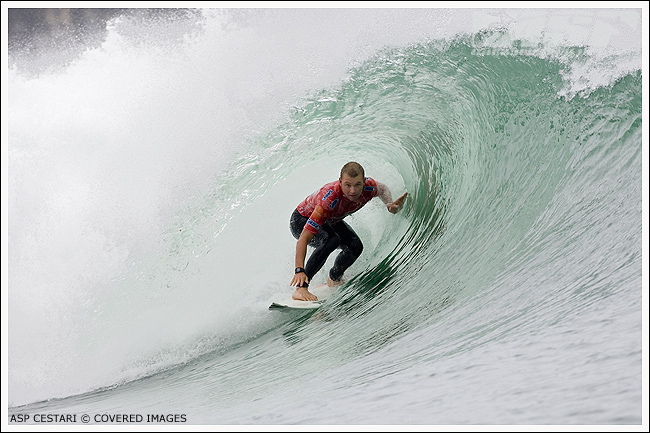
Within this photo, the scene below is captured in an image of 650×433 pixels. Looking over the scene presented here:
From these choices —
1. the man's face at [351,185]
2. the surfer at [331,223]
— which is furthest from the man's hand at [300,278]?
the man's face at [351,185]

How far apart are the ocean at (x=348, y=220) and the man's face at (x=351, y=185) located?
67 centimetres

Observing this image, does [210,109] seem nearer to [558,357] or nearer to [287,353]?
[287,353]

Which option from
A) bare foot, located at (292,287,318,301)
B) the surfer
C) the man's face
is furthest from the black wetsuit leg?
the man's face

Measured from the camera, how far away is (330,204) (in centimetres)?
308

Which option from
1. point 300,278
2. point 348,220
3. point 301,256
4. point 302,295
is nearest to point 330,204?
point 301,256

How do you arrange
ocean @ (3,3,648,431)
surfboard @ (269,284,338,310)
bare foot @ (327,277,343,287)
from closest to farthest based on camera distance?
ocean @ (3,3,648,431) → surfboard @ (269,284,338,310) → bare foot @ (327,277,343,287)

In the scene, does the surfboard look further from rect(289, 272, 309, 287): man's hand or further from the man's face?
the man's face

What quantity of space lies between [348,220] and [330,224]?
3.07 ft

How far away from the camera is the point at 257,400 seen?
2.28 m

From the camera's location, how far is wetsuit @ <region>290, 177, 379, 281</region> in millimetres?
3066

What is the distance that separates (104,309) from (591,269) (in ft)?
9.98

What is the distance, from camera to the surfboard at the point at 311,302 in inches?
126

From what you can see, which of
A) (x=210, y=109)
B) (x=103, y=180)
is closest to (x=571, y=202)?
(x=210, y=109)

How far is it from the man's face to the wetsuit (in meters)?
0.11
